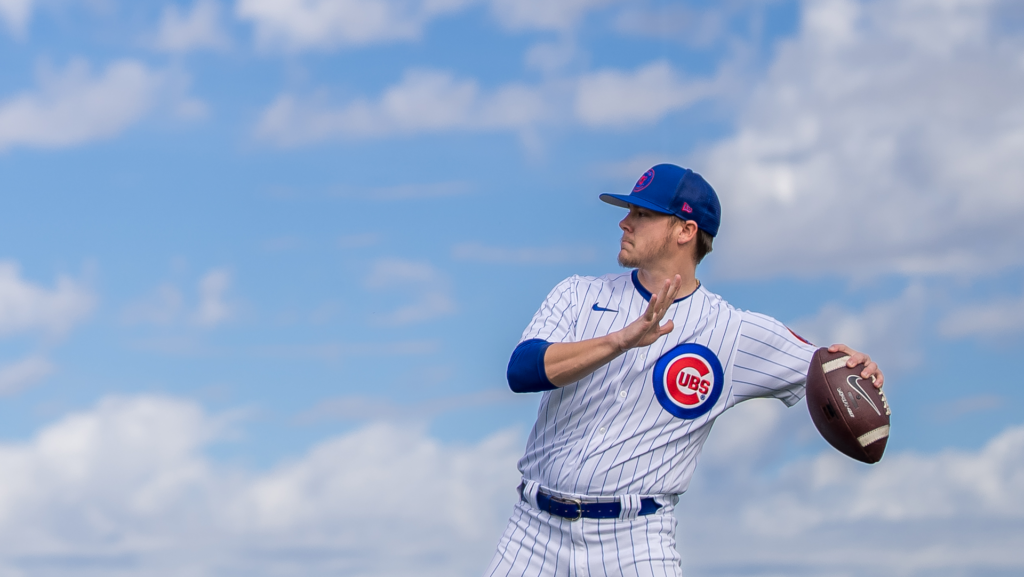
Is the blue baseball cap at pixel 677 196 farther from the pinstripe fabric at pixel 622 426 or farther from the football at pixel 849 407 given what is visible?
the football at pixel 849 407

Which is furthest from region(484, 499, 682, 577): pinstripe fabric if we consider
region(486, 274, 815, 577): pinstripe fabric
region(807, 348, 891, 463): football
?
region(807, 348, 891, 463): football

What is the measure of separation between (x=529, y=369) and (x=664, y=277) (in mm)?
1171

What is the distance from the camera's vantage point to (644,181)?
7.77m

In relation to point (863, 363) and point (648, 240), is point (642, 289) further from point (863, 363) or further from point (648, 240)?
point (863, 363)

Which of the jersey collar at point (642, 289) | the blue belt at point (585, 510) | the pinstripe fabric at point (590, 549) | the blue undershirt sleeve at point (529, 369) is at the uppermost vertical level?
the jersey collar at point (642, 289)

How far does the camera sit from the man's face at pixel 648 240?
7641 millimetres

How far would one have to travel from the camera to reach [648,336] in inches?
273

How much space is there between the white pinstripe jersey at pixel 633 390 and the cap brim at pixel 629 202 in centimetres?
48

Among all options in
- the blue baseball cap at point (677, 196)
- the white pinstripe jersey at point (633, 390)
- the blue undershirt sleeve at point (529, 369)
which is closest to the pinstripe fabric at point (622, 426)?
the white pinstripe jersey at point (633, 390)

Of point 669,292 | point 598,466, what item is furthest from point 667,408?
point 669,292

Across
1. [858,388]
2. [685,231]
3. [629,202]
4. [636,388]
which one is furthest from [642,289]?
[858,388]

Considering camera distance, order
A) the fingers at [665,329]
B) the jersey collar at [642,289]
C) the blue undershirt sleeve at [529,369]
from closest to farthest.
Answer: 1. the fingers at [665,329]
2. the blue undershirt sleeve at [529,369]
3. the jersey collar at [642,289]

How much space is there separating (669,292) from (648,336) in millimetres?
296

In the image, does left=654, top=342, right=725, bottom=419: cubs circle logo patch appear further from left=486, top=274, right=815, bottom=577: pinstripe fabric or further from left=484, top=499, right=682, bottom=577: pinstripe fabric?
left=484, top=499, right=682, bottom=577: pinstripe fabric
